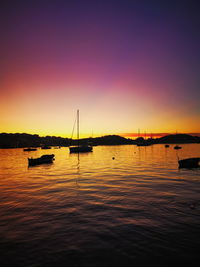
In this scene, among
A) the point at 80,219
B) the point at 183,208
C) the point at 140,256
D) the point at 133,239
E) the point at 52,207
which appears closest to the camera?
the point at 140,256

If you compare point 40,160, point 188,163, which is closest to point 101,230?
point 188,163

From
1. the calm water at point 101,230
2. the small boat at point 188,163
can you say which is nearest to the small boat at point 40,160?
the calm water at point 101,230

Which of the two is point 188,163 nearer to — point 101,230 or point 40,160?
point 101,230

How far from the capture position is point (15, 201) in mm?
15750

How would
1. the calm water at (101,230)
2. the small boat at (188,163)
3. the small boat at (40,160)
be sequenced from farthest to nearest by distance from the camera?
the small boat at (40,160)
the small boat at (188,163)
the calm water at (101,230)

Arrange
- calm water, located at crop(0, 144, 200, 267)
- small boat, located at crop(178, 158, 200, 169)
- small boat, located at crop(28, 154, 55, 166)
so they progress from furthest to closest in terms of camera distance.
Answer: small boat, located at crop(28, 154, 55, 166)
small boat, located at crop(178, 158, 200, 169)
calm water, located at crop(0, 144, 200, 267)

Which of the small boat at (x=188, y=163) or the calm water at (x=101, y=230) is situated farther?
the small boat at (x=188, y=163)

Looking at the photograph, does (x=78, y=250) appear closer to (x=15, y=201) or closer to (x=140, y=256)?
(x=140, y=256)

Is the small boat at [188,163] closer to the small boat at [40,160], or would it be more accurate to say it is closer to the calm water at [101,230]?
the calm water at [101,230]

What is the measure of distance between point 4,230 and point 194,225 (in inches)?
468

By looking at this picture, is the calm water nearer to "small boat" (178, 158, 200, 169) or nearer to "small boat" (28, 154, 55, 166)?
"small boat" (178, 158, 200, 169)

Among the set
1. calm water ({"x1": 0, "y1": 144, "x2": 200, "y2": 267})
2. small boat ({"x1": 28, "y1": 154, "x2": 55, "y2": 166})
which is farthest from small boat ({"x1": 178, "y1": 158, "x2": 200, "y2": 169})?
small boat ({"x1": 28, "y1": 154, "x2": 55, "y2": 166})

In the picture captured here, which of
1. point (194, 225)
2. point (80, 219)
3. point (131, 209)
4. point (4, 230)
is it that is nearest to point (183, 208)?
point (194, 225)

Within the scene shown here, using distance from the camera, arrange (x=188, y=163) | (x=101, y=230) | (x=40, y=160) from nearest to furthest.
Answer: (x=101, y=230) → (x=188, y=163) → (x=40, y=160)
